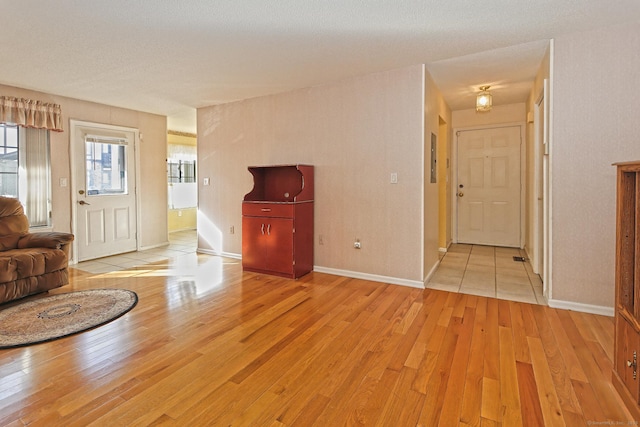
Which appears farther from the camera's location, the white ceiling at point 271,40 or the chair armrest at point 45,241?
the chair armrest at point 45,241

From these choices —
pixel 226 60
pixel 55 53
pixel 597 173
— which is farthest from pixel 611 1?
pixel 55 53

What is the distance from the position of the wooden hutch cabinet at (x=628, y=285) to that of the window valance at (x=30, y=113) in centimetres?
564

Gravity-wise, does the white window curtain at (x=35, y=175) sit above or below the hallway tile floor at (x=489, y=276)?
above

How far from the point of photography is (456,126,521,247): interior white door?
5.45 metres

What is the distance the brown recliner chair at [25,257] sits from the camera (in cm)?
298

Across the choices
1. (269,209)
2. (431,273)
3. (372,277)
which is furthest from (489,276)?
(269,209)

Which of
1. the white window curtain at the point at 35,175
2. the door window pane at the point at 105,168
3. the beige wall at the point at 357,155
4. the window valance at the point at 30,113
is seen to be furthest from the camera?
the door window pane at the point at 105,168

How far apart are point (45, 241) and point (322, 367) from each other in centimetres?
315

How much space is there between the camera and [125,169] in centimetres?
537

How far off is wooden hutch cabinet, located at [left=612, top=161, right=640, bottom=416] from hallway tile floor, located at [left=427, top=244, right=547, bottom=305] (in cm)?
139

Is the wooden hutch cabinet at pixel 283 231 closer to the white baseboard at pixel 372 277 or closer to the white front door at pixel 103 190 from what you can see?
the white baseboard at pixel 372 277

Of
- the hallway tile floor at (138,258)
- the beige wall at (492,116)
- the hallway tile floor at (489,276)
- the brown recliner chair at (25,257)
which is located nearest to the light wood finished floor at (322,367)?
the hallway tile floor at (489,276)

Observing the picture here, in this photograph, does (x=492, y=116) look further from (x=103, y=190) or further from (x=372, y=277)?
(x=103, y=190)

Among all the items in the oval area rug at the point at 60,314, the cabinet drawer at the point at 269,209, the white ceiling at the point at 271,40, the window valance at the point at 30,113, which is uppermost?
the white ceiling at the point at 271,40
